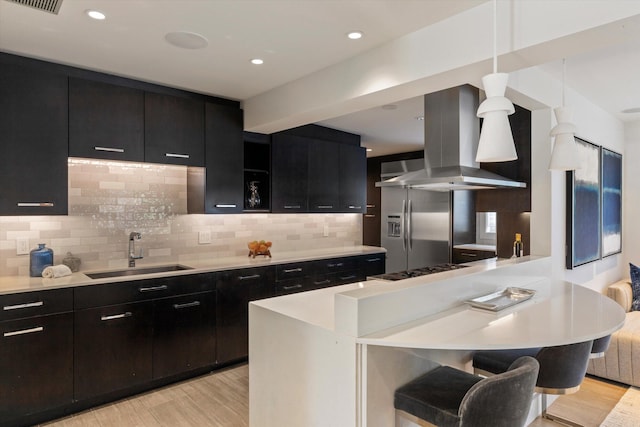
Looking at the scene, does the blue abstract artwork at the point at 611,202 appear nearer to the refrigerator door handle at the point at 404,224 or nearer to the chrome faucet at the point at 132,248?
the refrigerator door handle at the point at 404,224

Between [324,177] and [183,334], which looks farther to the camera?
[324,177]

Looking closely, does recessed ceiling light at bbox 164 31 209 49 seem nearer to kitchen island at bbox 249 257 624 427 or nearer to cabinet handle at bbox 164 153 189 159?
cabinet handle at bbox 164 153 189 159

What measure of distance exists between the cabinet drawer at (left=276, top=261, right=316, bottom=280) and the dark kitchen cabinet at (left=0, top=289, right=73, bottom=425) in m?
1.73

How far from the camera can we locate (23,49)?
2.67m

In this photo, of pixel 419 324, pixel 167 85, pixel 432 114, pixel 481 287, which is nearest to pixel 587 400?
pixel 481 287

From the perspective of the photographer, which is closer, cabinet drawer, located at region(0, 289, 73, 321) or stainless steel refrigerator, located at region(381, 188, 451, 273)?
cabinet drawer, located at region(0, 289, 73, 321)

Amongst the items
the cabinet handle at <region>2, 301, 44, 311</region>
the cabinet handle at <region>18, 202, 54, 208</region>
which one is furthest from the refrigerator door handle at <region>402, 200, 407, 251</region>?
the cabinet handle at <region>2, 301, 44, 311</region>

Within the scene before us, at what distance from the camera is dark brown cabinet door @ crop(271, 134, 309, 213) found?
13.9 ft

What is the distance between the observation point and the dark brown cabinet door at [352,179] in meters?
4.96

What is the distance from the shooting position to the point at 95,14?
2.18 metres

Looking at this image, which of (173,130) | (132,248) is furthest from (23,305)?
(173,130)

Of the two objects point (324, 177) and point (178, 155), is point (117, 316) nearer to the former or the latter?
point (178, 155)

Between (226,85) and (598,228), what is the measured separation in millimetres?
3843

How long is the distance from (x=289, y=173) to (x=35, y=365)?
9.06 feet
